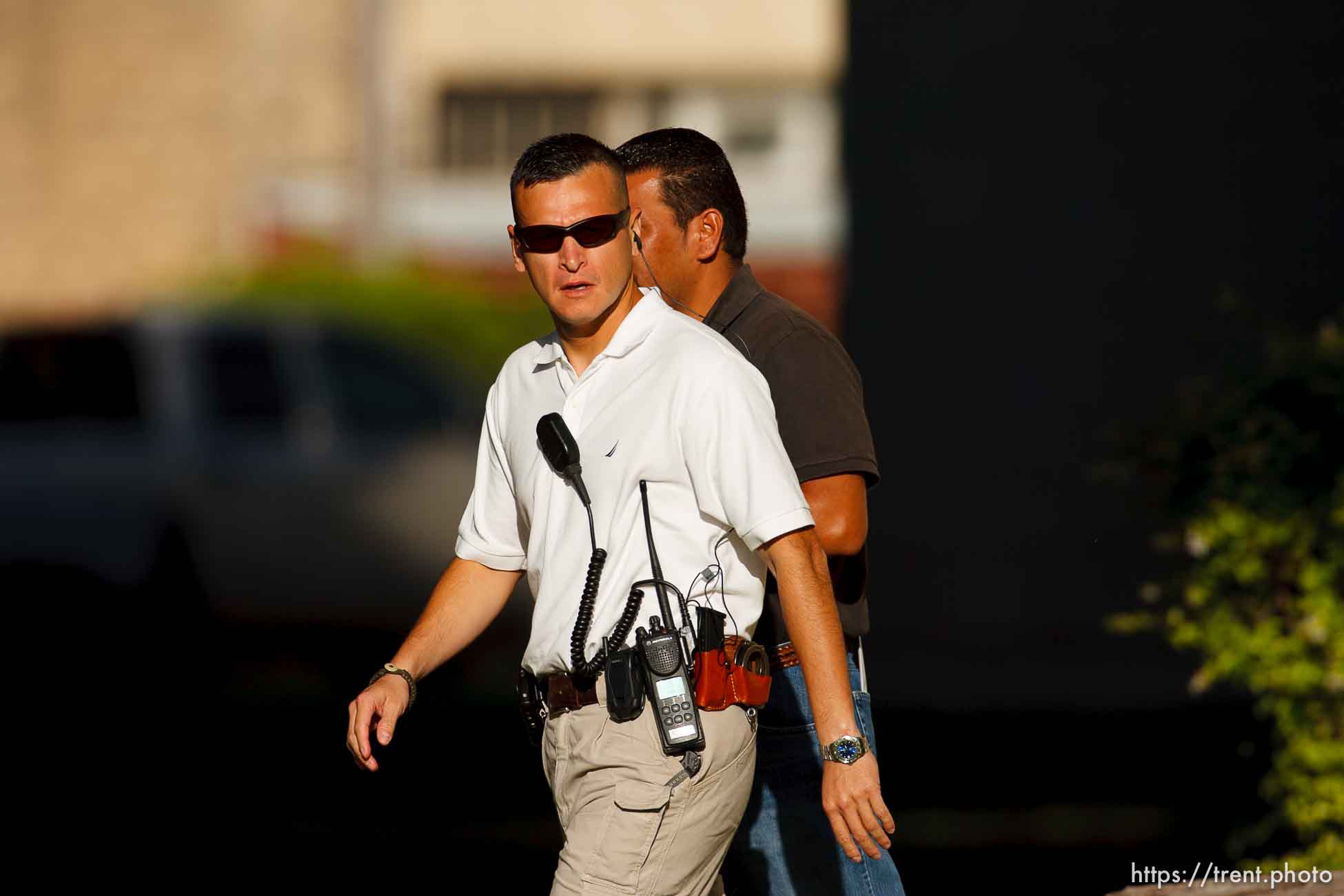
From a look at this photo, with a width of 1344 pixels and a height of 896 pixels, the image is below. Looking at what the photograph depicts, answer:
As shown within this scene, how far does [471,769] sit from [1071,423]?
302cm

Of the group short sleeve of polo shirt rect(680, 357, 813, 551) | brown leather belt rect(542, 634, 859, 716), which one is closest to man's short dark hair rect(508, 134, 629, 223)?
short sleeve of polo shirt rect(680, 357, 813, 551)

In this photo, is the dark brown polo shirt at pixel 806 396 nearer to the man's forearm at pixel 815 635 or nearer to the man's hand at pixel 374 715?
the man's forearm at pixel 815 635

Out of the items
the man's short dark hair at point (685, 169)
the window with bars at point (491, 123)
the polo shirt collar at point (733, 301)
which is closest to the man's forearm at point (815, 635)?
the polo shirt collar at point (733, 301)

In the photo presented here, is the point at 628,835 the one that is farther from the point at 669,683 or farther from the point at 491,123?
the point at 491,123

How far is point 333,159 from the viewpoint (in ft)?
80.8

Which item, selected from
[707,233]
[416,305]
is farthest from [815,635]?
[416,305]

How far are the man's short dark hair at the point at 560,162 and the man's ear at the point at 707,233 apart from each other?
45 centimetres

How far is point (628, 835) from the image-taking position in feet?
10.1

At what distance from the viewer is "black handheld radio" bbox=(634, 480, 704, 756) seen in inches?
120

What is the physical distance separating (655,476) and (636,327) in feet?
0.85

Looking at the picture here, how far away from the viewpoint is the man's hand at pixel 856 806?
2.97 metres

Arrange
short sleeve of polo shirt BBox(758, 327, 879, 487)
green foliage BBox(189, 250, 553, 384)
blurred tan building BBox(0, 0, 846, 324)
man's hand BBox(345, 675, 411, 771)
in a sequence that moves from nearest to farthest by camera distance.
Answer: man's hand BBox(345, 675, 411, 771)
short sleeve of polo shirt BBox(758, 327, 879, 487)
green foliage BBox(189, 250, 553, 384)
blurred tan building BBox(0, 0, 846, 324)

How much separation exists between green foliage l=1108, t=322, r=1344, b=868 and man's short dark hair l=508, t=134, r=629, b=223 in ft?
9.44

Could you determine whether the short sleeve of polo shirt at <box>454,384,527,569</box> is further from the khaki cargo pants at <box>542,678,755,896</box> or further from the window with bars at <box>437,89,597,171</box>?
the window with bars at <box>437,89,597,171</box>
